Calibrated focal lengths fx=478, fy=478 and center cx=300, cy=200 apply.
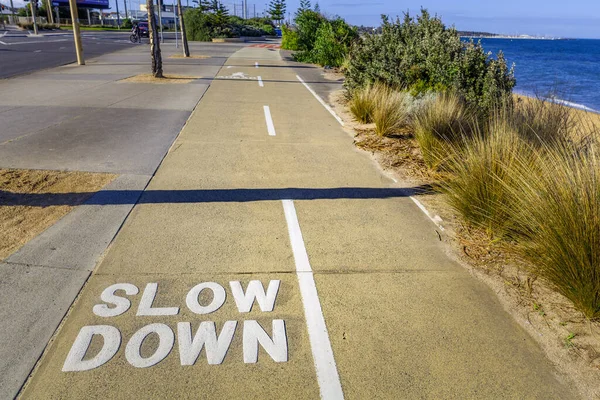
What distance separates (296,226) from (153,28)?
1434cm

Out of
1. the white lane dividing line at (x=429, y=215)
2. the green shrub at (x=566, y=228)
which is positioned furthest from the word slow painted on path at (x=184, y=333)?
the white lane dividing line at (x=429, y=215)

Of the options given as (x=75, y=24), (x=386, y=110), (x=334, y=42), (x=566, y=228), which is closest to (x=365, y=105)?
(x=386, y=110)

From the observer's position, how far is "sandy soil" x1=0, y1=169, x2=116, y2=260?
515 cm

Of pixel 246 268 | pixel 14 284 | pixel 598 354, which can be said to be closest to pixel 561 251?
pixel 598 354

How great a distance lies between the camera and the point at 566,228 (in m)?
3.95

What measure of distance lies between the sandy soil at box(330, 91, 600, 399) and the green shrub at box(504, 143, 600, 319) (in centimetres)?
17

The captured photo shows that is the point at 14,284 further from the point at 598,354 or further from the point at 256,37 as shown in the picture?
the point at 256,37

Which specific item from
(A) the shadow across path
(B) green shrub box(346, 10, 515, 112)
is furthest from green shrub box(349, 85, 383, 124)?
(A) the shadow across path

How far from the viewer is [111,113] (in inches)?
463

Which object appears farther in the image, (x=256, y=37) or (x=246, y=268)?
(x=256, y=37)

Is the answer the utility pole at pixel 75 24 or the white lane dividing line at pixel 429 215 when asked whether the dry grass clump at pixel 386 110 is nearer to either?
the white lane dividing line at pixel 429 215

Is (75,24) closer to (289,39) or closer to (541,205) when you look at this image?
(289,39)

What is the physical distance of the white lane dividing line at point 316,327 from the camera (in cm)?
322

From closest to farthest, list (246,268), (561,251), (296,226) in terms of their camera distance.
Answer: (561,251)
(246,268)
(296,226)
